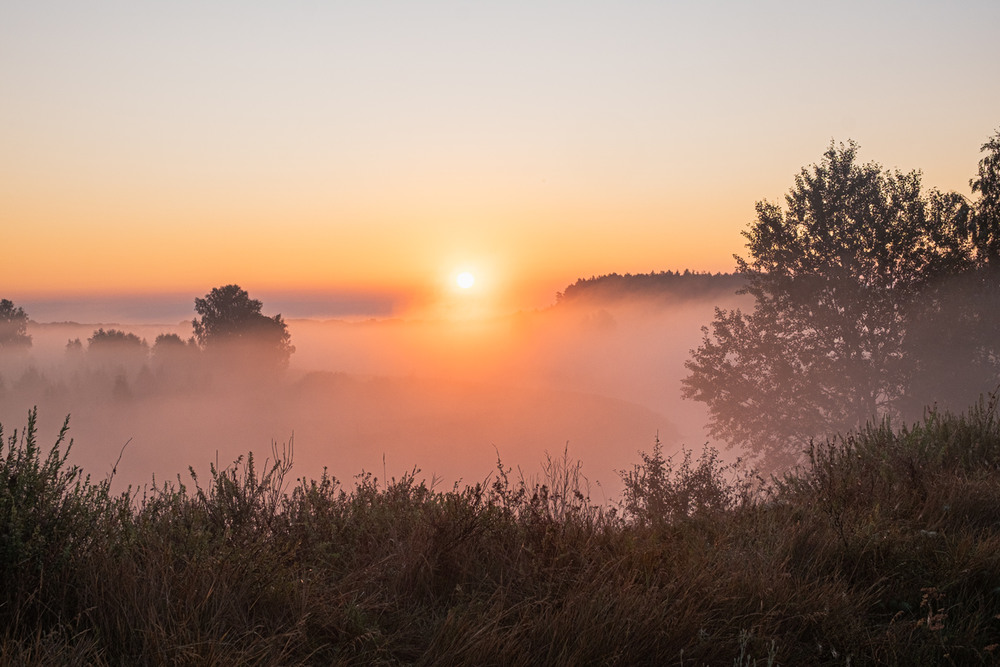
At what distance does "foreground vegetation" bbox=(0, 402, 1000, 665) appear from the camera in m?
3.00

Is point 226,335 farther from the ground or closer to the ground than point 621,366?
farther from the ground

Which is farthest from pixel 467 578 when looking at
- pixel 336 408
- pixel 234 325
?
pixel 336 408

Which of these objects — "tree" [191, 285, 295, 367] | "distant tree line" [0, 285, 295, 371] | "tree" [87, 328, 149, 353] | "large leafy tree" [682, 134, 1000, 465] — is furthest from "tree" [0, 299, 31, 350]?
"large leafy tree" [682, 134, 1000, 465]

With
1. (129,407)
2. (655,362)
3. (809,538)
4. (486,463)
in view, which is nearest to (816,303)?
(809,538)

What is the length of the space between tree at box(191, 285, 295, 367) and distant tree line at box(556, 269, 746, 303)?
6118cm

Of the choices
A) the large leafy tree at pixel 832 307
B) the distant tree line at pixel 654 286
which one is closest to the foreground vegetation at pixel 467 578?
the large leafy tree at pixel 832 307

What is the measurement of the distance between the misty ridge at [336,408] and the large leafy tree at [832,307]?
25.0 m

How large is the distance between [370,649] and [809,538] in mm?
3208

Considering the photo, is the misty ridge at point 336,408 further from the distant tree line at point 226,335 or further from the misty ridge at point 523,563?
the misty ridge at point 523,563

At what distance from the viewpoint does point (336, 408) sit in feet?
264

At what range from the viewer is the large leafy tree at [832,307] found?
72.3 ft

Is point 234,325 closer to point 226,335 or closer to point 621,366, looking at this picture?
point 226,335

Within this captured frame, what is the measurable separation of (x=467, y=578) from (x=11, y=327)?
9163 centimetres

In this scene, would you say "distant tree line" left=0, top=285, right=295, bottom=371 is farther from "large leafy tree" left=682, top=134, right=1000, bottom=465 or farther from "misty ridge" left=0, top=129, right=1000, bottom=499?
"large leafy tree" left=682, top=134, right=1000, bottom=465
